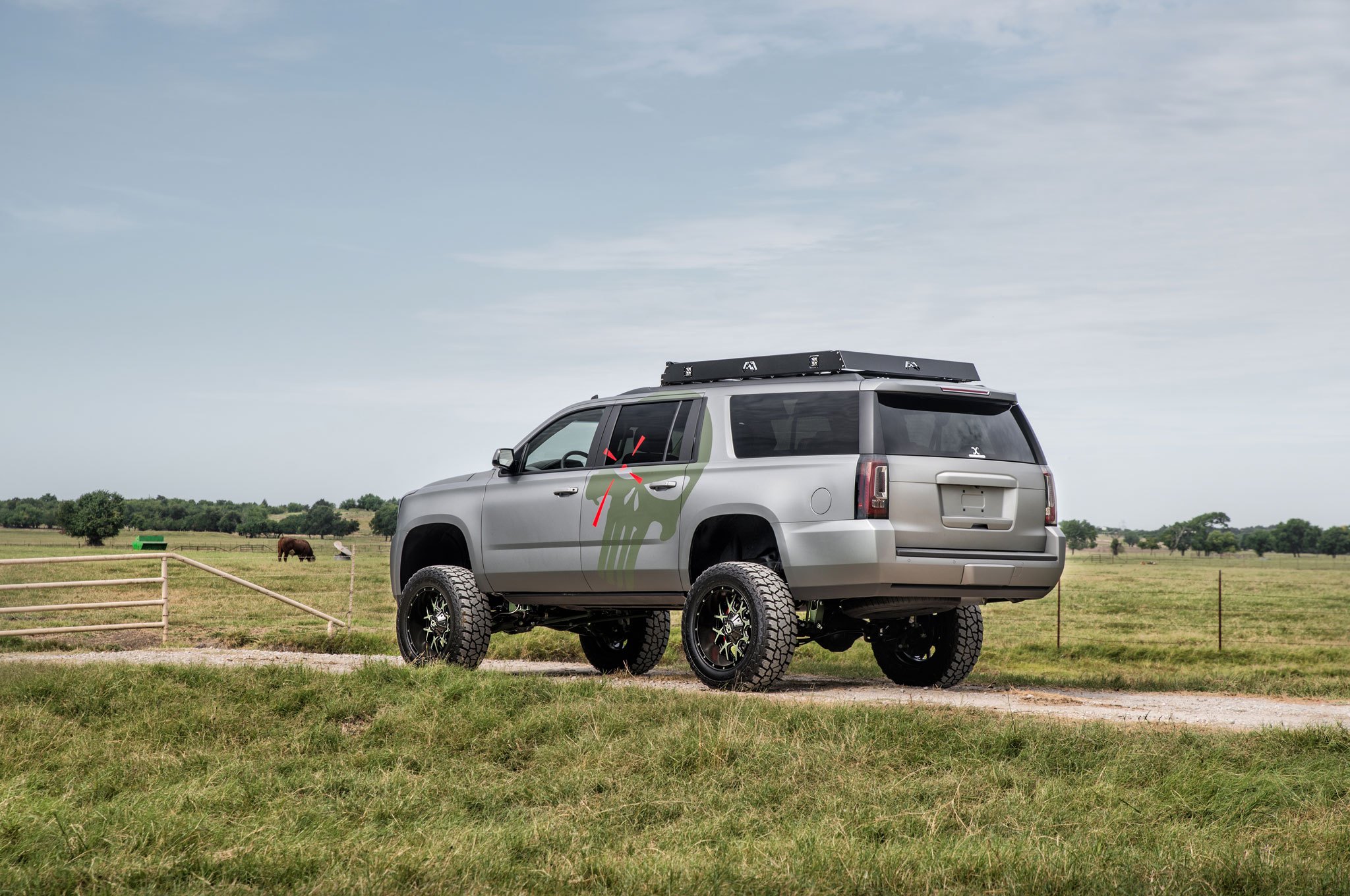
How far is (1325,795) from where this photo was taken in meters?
6.23

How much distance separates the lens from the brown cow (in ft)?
228

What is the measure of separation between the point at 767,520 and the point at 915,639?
8.65 ft

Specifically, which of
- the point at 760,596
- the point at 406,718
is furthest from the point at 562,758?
the point at 760,596

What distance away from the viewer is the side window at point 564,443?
425 inches

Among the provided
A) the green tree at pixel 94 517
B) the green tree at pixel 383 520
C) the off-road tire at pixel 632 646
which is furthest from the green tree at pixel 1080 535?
the off-road tire at pixel 632 646

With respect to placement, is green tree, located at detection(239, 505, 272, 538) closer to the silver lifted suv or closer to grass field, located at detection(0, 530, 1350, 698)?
grass field, located at detection(0, 530, 1350, 698)

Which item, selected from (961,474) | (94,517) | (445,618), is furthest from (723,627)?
(94,517)

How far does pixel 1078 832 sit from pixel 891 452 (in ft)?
12.2

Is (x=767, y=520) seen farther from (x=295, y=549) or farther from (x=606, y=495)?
(x=295, y=549)

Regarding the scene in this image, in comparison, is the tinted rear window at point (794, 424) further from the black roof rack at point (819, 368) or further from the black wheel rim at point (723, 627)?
the black wheel rim at point (723, 627)

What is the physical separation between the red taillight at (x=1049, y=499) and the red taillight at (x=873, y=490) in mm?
1593

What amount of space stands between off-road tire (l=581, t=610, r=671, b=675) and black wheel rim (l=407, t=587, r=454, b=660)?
2013 millimetres

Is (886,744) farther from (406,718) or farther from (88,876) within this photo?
(88,876)

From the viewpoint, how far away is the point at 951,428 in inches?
368
